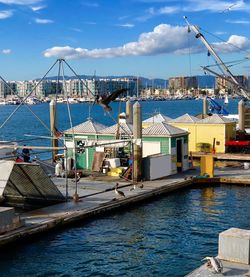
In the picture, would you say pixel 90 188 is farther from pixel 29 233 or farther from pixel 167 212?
pixel 29 233

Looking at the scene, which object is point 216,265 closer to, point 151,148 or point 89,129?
point 151,148

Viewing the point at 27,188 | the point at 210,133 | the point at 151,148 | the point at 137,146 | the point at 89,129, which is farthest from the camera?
the point at 210,133

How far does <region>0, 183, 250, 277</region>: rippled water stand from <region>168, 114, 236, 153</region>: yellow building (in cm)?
1674

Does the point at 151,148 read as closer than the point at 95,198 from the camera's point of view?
No

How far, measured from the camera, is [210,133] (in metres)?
44.4

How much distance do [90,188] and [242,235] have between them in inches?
580

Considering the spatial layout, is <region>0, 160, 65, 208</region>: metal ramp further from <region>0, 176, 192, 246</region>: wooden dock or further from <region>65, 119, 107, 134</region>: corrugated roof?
<region>65, 119, 107, 134</region>: corrugated roof

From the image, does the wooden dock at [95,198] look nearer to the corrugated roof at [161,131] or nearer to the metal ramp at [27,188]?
the metal ramp at [27,188]

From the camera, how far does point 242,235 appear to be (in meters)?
15.0

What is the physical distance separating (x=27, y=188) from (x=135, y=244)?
647 cm

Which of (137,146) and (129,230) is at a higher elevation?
(137,146)

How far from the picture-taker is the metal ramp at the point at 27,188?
930 inches

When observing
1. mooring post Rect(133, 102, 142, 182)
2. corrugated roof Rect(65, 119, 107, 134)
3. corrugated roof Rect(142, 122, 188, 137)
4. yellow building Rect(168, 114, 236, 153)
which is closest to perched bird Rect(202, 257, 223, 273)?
mooring post Rect(133, 102, 142, 182)

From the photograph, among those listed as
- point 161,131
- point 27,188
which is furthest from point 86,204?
point 161,131
